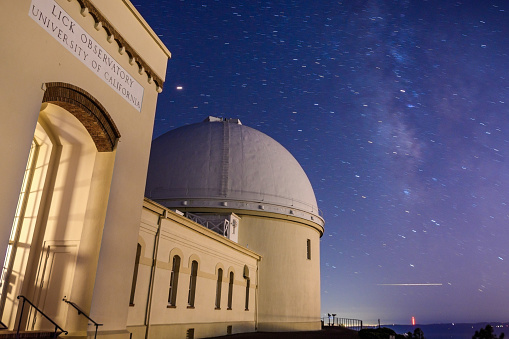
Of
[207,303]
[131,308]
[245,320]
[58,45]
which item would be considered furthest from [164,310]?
[58,45]

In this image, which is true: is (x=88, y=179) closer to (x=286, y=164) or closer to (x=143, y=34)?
(x=143, y=34)

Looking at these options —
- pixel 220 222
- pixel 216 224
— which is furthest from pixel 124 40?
pixel 216 224

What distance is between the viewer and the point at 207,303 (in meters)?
15.3

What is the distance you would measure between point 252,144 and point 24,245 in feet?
52.1

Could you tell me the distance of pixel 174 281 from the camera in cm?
1358

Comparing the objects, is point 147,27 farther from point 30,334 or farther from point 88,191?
point 30,334

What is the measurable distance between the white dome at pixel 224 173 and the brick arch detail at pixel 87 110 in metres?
12.2

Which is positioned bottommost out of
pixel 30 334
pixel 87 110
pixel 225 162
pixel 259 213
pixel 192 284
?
pixel 30 334

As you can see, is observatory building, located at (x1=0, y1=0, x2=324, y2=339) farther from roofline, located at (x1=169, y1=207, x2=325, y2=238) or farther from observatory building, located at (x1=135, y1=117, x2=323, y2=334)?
roofline, located at (x1=169, y1=207, x2=325, y2=238)

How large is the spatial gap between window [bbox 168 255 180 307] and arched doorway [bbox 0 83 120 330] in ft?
18.3

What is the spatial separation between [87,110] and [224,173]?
44.8 ft

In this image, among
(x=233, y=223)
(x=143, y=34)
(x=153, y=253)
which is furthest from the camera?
(x=233, y=223)

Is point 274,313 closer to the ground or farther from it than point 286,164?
closer to the ground

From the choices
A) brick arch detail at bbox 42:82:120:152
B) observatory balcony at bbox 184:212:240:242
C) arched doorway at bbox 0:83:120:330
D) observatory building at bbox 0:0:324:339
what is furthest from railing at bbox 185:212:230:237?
brick arch detail at bbox 42:82:120:152
